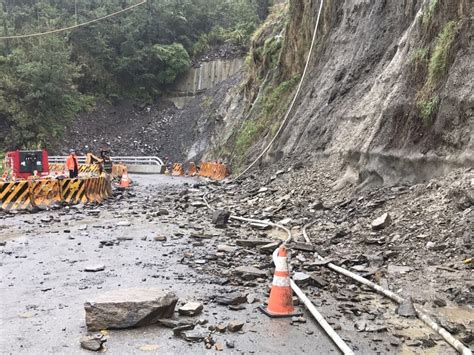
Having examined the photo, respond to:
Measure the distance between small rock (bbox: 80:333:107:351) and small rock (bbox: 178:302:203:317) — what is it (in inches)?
32.8

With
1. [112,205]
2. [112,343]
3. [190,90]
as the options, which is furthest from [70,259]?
[190,90]

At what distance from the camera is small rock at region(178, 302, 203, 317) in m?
4.65

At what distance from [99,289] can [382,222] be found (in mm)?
4178

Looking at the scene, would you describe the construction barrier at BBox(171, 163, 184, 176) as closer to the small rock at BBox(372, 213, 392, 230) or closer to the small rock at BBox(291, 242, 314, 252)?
the small rock at BBox(291, 242, 314, 252)

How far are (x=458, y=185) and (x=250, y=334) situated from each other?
401 centimetres

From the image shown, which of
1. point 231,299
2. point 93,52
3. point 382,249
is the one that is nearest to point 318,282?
point 231,299

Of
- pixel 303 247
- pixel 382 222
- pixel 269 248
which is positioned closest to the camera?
pixel 382 222

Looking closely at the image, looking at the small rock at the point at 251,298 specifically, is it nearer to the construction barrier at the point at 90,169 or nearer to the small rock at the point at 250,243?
the small rock at the point at 250,243

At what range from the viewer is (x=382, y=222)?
7.09 meters

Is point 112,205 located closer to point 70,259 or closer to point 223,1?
point 70,259

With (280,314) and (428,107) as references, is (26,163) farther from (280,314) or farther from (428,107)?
(280,314)

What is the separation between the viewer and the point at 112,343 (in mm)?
4039

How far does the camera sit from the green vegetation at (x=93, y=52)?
4137 centimetres

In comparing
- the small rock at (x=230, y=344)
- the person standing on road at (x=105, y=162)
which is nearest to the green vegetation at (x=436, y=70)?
the small rock at (x=230, y=344)
